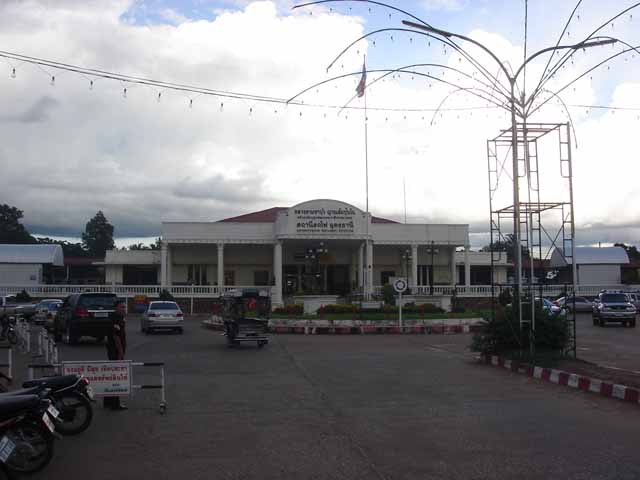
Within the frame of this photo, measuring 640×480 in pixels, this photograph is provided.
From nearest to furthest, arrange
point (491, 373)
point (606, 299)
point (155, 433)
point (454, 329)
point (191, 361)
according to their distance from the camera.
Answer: point (155, 433), point (491, 373), point (191, 361), point (454, 329), point (606, 299)

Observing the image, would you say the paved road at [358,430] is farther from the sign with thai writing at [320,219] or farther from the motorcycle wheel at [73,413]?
the sign with thai writing at [320,219]

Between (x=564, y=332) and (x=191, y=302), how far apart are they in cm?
3540

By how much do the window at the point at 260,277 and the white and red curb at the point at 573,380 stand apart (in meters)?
37.8

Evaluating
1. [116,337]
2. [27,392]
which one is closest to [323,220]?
[116,337]

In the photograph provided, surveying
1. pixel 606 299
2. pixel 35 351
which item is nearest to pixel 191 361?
pixel 35 351

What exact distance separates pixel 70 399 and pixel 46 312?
25486 millimetres

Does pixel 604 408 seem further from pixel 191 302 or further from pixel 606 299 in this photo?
pixel 191 302

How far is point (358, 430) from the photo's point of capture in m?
9.41

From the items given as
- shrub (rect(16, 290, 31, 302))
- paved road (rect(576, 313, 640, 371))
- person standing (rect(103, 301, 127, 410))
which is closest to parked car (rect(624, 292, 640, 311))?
paved road (rect(576, 313, 640, 371))

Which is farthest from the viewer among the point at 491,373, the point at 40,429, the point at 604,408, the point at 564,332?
the point at 564,332

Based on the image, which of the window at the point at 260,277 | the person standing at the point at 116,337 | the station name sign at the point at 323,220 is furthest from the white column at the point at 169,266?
the person standing at the point at 116,337

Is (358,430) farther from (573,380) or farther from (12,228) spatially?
(12,228)

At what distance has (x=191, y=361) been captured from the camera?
1858cm

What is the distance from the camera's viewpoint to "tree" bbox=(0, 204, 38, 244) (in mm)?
104188
